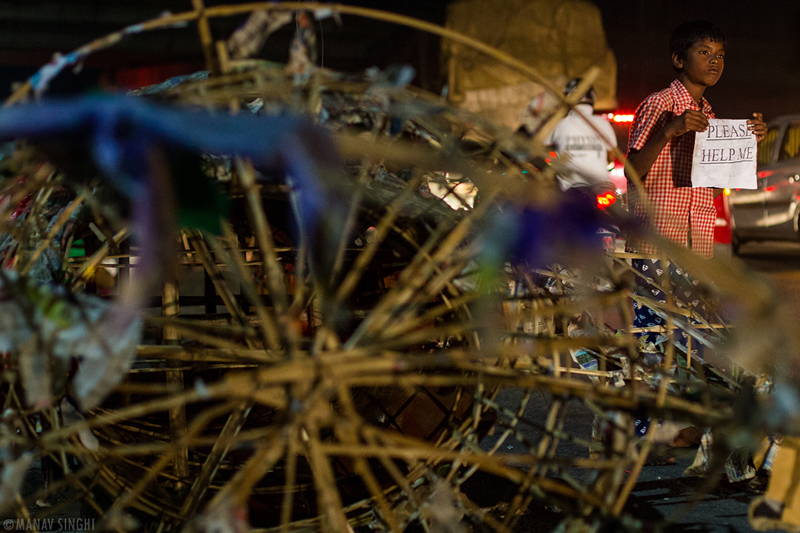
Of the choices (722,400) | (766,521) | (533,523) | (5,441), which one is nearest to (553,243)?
(722,400)

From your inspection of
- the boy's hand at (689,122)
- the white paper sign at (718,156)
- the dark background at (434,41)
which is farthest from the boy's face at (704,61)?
the dark background at (434,41)

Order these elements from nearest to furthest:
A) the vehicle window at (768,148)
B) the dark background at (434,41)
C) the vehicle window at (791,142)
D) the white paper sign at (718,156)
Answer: the white paper sign at (718,156) → the vehicle window at (791,142) → the vehicle window at (768,148) → the dark background at (434,41)

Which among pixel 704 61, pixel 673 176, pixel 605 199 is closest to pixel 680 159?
pixel 673 176

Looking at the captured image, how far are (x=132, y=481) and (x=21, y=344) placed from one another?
42.4 inches

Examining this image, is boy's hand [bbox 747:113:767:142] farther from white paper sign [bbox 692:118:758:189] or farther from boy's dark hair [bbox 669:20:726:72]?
boy's dark hair [bbox 669:20:726:72]

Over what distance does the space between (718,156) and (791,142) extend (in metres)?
6.58

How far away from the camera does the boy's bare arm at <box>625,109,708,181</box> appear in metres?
3.17

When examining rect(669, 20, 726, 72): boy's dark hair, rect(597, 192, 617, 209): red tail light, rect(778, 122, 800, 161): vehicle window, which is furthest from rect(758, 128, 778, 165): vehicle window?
rect(669, 20, 726, 72): boy's dark hair

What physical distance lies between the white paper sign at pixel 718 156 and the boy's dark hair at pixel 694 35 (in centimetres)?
41

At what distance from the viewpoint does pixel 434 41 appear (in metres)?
14.4

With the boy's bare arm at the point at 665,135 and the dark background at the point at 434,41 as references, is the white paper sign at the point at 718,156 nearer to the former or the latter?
the boy's bare arm at the point at 665,135

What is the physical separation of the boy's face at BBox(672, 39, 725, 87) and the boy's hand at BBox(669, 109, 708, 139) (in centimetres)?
35

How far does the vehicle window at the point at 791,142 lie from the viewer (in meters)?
8.82

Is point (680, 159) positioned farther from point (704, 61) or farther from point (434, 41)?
point (434, 41)
